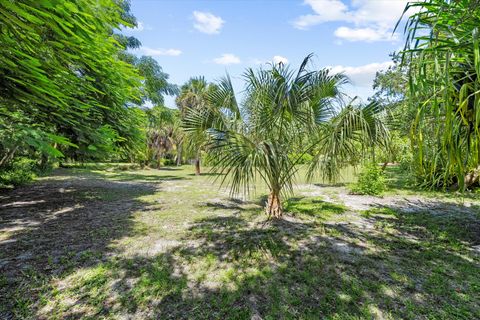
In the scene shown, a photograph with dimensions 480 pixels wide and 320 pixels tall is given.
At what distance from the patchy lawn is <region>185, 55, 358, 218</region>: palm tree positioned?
129 centimetres

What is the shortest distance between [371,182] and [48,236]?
9.30m

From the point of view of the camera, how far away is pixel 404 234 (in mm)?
4547

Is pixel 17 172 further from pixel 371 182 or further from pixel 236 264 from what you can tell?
pixel 371 182

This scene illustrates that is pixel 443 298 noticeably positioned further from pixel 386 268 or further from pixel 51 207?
pixel 51 207

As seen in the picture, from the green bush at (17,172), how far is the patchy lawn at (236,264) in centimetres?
373

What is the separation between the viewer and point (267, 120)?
14.9ft

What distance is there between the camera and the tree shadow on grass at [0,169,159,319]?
2592mm

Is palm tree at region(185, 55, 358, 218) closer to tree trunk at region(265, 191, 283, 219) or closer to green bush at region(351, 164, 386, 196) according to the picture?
tree trunk at region(265, 191, 283, 219)

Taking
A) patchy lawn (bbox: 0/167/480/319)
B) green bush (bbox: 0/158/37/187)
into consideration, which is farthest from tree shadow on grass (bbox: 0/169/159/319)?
green bush (bbox: 0/158/37/187)

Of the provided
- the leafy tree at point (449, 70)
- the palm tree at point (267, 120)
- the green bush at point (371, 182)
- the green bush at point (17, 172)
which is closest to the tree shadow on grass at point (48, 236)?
the green bush at point (17, 172)

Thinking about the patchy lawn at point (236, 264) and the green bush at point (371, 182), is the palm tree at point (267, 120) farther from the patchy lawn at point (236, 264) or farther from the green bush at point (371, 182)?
the green bush at point (371, 182)

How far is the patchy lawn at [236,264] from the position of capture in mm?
2365

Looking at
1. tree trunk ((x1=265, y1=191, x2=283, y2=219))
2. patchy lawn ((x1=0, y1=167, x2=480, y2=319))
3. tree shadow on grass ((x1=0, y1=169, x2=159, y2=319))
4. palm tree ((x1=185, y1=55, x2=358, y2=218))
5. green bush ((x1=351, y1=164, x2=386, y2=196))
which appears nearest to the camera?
patchy lawn ((x1=0, y1=167, x2=480, y2=319))

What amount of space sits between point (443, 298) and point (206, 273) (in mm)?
2757
